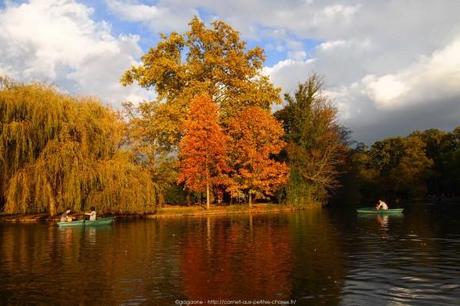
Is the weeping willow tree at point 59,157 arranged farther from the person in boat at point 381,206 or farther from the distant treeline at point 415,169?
the distant treeline at point 415,169

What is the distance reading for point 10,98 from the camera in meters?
42.8

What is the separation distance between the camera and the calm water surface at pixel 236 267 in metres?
14.7

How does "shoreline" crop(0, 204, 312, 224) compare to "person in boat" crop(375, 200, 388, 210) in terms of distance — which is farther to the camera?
"person in boat" crop(375, 200, 388, 210)

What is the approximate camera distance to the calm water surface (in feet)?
48.1

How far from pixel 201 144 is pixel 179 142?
6.50 m

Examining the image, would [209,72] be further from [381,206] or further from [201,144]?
[381,206]

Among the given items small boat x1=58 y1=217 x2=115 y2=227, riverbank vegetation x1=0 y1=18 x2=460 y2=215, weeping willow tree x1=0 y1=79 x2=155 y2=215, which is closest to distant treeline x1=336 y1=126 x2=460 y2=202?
riverbank vegetation x1=0 y1=18 x2=460 y2=215

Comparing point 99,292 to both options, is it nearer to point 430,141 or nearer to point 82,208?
point 82,208

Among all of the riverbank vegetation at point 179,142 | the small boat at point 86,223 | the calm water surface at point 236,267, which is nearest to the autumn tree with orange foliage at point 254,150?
the riverbank vegetation at point 179,142

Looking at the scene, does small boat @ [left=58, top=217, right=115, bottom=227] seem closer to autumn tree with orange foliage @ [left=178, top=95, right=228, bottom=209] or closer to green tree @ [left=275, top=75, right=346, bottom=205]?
autumn tree with orange foliage @ [left=178, top=95, right=228, bottom=209]

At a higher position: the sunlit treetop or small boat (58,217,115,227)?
the sunlit treetop

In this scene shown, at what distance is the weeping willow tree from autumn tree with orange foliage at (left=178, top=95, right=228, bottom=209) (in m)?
8.43

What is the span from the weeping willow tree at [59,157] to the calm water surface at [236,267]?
9532 millimetres

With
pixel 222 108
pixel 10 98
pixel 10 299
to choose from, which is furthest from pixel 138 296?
pixel 222 108
